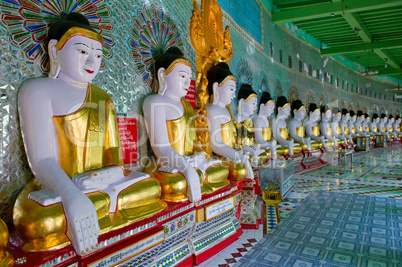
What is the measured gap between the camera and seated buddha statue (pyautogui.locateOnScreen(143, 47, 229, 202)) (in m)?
2.54

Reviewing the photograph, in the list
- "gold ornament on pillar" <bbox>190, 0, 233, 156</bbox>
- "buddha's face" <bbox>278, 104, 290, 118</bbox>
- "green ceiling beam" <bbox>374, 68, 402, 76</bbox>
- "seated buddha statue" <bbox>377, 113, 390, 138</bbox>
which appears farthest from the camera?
"seated buddha statue" <bbox>377, 113, 390, 138</bbox>

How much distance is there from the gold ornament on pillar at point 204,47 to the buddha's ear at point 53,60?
1.87 meters

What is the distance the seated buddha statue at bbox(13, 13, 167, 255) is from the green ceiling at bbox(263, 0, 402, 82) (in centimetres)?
607

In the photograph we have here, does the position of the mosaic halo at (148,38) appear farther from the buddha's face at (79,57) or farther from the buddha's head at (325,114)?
the buddha's head at (325,114)

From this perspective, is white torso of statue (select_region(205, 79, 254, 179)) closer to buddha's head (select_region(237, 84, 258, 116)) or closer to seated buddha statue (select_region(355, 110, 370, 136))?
buddha's head (select_region(237, 84, 258, 116))

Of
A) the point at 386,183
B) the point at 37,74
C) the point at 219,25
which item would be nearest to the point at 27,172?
the point at 37,74

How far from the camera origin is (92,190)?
175 cm

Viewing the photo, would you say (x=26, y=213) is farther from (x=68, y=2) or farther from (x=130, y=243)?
(x=68, y=2)

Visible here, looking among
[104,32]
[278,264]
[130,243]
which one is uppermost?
[104,32]

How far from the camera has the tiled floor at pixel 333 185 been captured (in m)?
2.73

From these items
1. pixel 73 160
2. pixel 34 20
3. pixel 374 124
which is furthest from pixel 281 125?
pixel 374 124

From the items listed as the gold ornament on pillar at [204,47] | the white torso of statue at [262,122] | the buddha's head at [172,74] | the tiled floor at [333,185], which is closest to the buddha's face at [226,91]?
the gold ornament on pillar at [204,47]

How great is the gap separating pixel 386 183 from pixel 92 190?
6.12m

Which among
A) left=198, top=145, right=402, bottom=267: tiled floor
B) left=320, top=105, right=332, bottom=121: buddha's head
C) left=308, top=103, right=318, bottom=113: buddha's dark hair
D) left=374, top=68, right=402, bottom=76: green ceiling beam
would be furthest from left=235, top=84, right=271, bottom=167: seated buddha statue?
left=374, top=68, right=402, bottom=76: green ceiling beam
